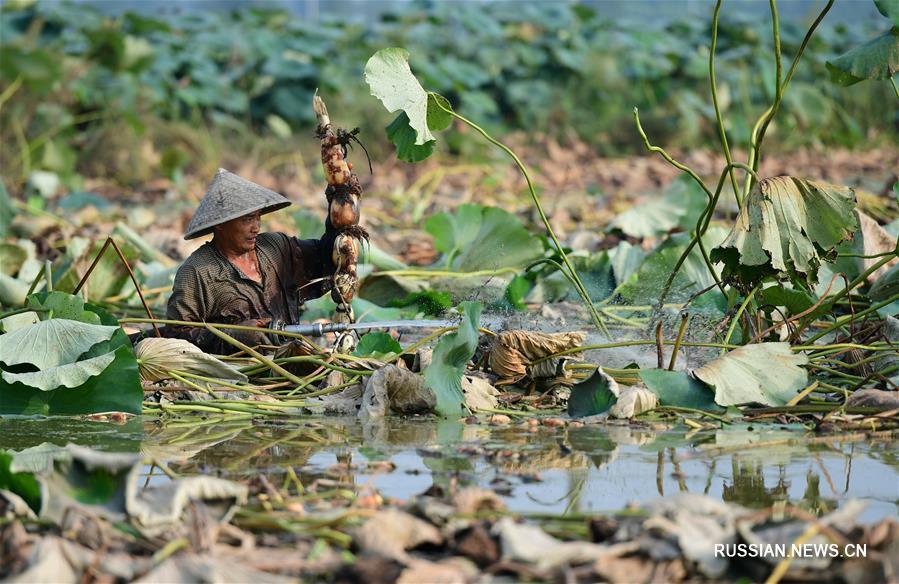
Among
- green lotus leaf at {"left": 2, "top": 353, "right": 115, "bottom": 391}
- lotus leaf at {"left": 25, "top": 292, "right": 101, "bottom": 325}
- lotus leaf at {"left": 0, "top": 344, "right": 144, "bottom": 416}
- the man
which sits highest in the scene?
→ the man

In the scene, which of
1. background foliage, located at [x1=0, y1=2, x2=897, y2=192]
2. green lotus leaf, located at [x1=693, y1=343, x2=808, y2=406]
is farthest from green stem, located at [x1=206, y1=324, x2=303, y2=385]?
background foliage, located at [x1=0, y1=2, x2=897, y2=192]

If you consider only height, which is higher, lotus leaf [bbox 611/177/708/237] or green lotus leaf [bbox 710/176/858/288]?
lotus leaf [bbox 611/177/708/237]

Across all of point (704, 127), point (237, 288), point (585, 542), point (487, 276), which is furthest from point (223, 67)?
point (585, 542)

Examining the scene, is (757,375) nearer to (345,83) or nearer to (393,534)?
(393,534)

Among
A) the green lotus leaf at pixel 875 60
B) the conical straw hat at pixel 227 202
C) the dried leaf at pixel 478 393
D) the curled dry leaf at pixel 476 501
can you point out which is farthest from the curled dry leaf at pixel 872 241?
the curled dry leaf at pixel 476 501

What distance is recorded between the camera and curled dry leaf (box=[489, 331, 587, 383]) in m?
3.42

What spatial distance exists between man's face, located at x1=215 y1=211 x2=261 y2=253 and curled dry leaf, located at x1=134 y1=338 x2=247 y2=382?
353mm

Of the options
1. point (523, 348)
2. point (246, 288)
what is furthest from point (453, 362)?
point (246, 288)

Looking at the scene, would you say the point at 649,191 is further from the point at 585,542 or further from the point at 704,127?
the point at 585,542

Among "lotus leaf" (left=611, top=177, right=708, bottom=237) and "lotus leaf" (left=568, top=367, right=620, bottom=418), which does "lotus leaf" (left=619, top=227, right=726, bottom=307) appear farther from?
"lotus leaf" (left=568, top=367, right=620, bottom=418)

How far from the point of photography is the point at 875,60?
3.43m

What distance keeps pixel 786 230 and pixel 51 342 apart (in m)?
1.99

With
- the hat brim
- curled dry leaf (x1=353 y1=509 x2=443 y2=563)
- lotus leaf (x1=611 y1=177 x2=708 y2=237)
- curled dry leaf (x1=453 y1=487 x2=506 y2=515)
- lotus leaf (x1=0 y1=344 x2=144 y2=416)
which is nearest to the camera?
curled dry leaf (x1=353 y1=509 x2=443 y2=563)

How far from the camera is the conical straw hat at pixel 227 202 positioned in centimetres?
357
